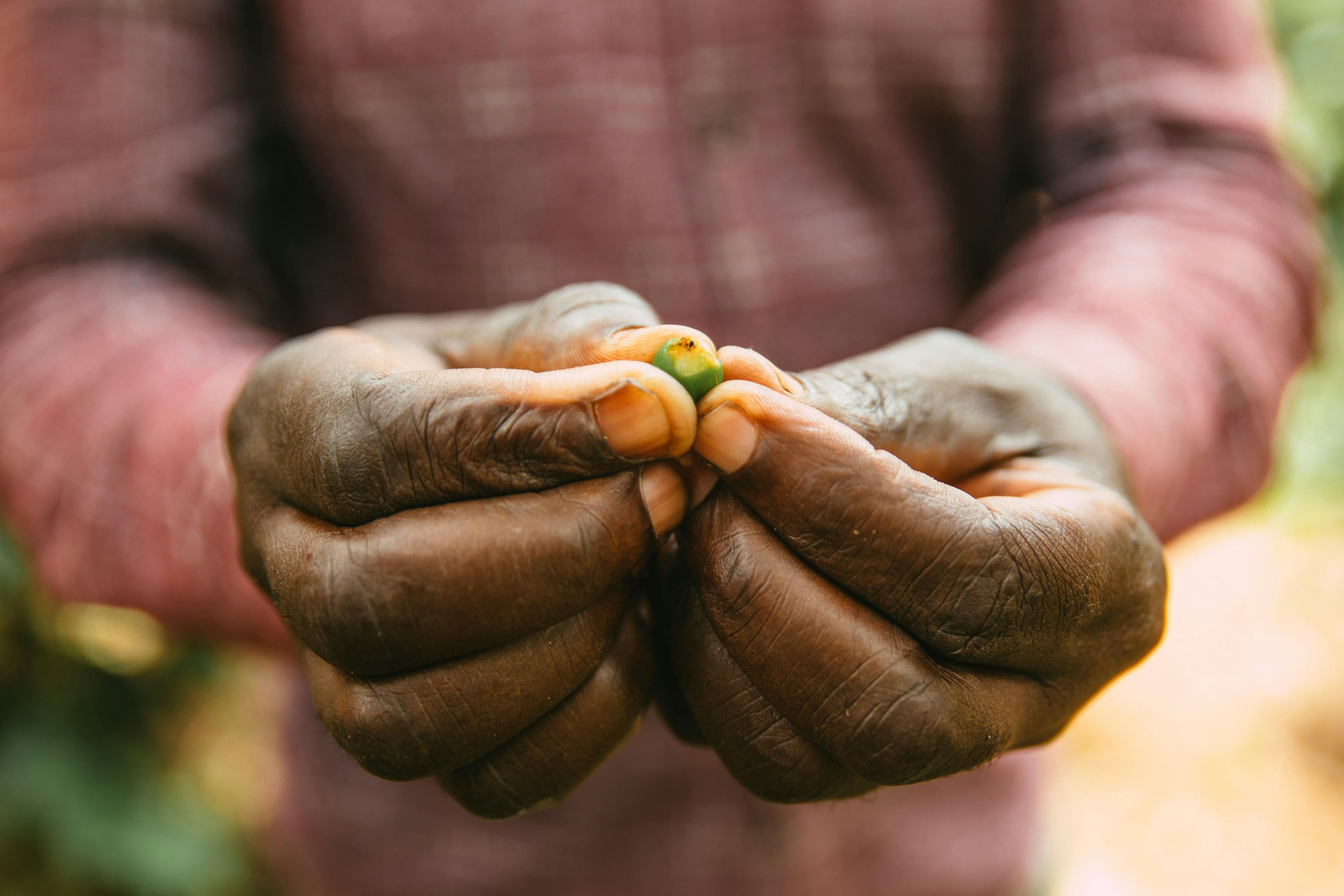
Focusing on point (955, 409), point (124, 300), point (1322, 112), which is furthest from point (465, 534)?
point (1322, 112)

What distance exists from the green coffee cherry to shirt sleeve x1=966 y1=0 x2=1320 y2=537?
0.61 m

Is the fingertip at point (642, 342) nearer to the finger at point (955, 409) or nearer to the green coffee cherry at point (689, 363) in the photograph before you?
the green coffee cherry at point (689, 363)

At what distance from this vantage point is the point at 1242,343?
144 cm

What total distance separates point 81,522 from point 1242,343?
1847 mm

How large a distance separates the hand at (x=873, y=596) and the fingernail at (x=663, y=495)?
3 centimetres

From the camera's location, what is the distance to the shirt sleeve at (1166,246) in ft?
4.41

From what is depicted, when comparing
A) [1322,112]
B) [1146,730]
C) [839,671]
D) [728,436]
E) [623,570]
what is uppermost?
[728,436]

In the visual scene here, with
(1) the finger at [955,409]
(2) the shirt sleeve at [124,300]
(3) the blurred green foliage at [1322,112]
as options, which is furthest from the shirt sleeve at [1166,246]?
(3) the blurred green foliage at [1322,112]

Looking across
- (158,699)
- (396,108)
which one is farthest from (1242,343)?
(158,699)

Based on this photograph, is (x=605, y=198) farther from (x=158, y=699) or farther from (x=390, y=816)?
(x=158, y=699)

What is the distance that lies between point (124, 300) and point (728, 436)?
1.14 metres

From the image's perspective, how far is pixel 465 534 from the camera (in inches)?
32.4

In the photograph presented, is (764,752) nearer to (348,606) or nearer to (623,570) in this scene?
(623,570)

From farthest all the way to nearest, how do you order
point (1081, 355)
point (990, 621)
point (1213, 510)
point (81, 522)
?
point (1213, 510) < point (81, 522) < point (1081, 355) < point (990, 621)
